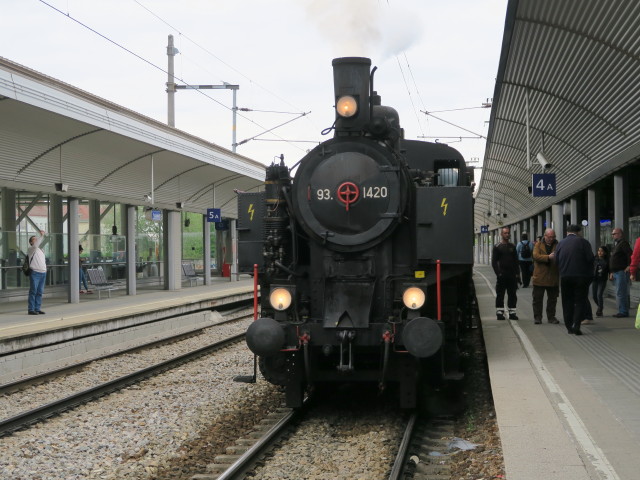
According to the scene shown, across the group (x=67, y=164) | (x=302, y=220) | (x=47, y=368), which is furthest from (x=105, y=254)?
(x=302, y=220)

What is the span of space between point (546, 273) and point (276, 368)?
5802mm

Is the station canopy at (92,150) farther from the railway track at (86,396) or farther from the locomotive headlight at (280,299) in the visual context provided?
the locomotive headlight at (280,299)

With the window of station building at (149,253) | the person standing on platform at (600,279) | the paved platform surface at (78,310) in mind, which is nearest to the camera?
the paved platform surface at (78,310)

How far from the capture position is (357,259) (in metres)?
7.38

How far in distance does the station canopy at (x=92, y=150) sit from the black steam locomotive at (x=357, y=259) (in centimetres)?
651

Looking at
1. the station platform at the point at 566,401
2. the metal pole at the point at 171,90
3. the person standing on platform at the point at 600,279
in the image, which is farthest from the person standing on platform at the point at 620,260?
the metal pole at the point at 171,90

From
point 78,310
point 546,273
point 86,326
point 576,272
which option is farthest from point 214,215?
point 576,272

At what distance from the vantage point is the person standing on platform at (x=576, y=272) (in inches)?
408

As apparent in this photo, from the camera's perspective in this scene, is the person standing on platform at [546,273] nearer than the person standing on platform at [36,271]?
Yes

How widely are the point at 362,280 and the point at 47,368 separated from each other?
5.89 m

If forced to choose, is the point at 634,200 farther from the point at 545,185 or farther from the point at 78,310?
the point at 78,310

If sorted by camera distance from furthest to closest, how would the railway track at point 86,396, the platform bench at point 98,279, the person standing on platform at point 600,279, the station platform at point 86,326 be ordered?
the platform bench at point 98,279
the person standing on platform at point 600,279
the station platform at point 86,326
the railway track at point 86,396

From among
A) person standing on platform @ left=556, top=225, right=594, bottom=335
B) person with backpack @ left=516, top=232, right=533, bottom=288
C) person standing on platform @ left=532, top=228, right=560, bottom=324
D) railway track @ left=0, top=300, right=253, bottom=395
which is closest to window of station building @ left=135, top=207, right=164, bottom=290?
railway track @ left=0, top=300, right=253, bottom=395

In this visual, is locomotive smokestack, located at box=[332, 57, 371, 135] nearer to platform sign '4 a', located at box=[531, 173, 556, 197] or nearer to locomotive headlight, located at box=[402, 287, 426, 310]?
locomotive headlight, located at box=[402, 287, 426, 310]
